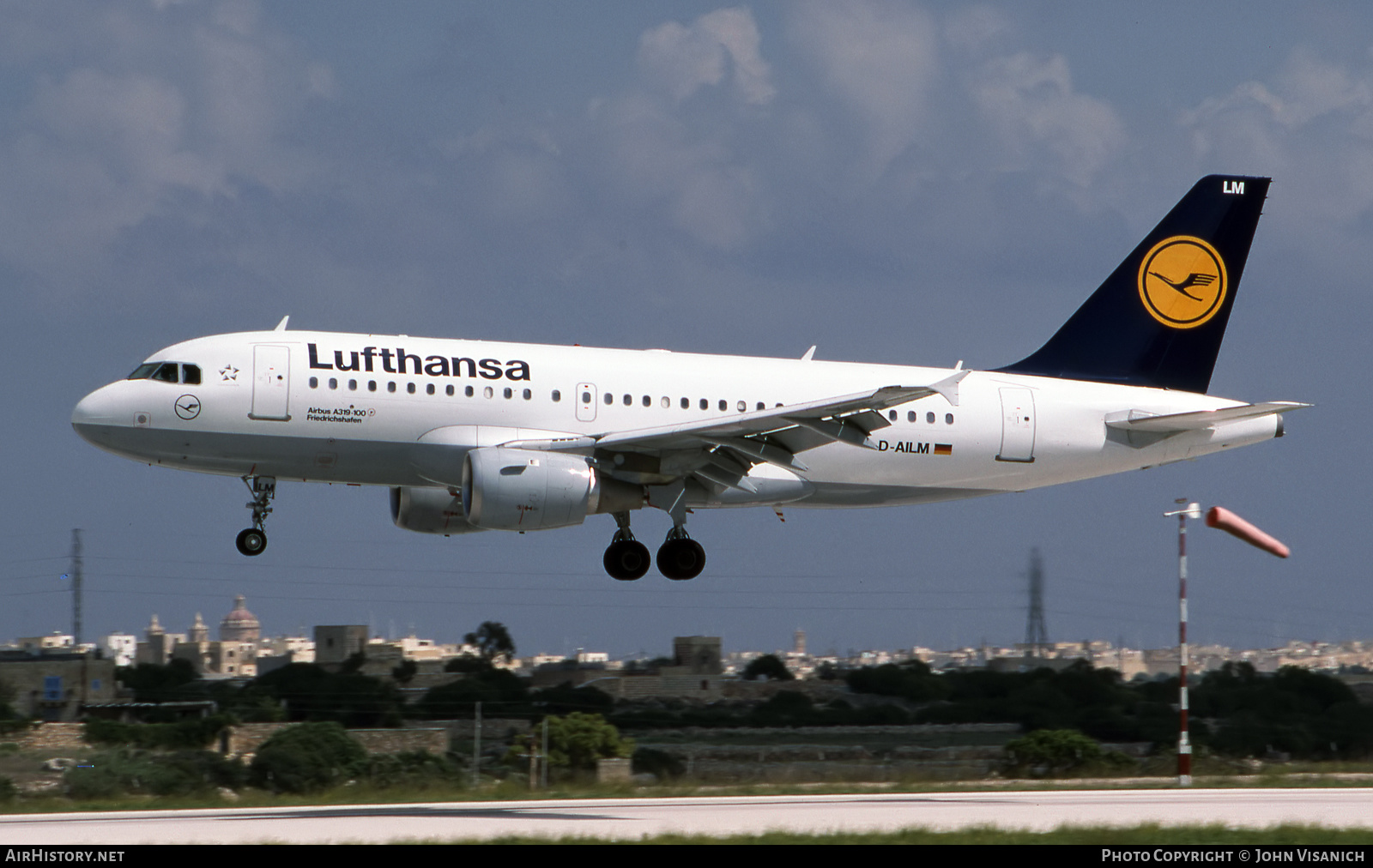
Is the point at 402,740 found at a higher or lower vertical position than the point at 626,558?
lower

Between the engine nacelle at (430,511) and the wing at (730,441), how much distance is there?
13.0 ft

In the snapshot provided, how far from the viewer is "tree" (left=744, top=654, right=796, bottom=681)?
5631cm

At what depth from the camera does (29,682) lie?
2323 inches

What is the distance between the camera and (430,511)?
33.2 metres

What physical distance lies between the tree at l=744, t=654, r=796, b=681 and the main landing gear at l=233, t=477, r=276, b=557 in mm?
27713

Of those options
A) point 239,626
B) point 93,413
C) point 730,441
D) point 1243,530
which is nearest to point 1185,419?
point 1243,530

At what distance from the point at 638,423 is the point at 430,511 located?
17.1ft

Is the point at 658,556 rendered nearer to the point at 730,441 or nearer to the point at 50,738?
the point at 730,441

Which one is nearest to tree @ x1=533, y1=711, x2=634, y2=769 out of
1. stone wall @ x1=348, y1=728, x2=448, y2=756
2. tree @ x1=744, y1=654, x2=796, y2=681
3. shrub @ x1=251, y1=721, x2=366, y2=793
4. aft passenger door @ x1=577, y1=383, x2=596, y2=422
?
stone wall @ x1=348, y1=728, x2=448, y2=756

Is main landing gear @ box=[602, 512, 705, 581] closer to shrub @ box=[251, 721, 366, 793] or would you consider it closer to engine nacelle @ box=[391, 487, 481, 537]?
engine nacelle @ box=[391, 487, 481, 537]

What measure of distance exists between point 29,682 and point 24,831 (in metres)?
36.9
